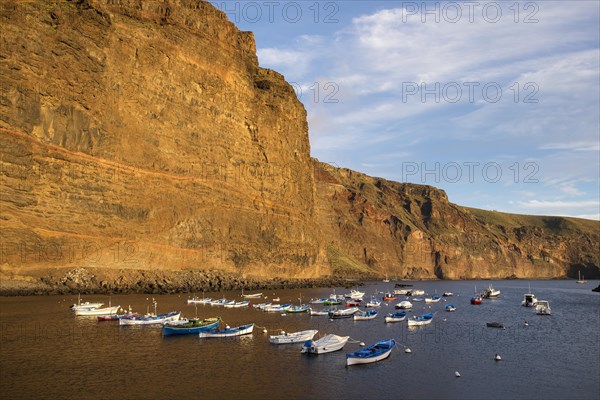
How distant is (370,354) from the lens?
32.2 meters

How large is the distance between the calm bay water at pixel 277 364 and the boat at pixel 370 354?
0.49m

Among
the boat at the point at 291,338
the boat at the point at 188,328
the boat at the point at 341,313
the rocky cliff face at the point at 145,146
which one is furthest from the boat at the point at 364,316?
the rocky cliff face at the point at 145,146

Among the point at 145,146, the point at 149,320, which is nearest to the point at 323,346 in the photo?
the point at 149,320

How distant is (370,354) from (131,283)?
5124cm

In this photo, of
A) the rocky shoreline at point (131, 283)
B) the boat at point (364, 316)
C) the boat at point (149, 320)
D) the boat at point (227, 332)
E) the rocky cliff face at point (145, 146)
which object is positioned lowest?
the boat at point (364, 316)

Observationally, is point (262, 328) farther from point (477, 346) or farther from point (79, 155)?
point (79, 155)

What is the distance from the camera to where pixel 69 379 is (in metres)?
26.8

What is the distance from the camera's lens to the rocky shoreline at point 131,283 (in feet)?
206

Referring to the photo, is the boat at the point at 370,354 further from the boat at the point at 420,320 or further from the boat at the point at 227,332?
the boat at the point at 420,320

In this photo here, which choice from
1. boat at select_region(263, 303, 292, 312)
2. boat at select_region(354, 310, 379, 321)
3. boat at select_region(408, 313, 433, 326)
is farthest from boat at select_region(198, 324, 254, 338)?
boat at select_region(263, 303, 292, 312)

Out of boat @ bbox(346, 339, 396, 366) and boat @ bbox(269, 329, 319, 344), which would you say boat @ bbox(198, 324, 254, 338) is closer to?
boat @ bbox(269, 329, 319, 344)

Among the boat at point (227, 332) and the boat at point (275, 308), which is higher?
the boat at point (227, 332)

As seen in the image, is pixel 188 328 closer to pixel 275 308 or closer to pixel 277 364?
pixel 277 364

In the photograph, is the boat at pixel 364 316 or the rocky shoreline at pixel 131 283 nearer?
the boat at pixel 364 316
